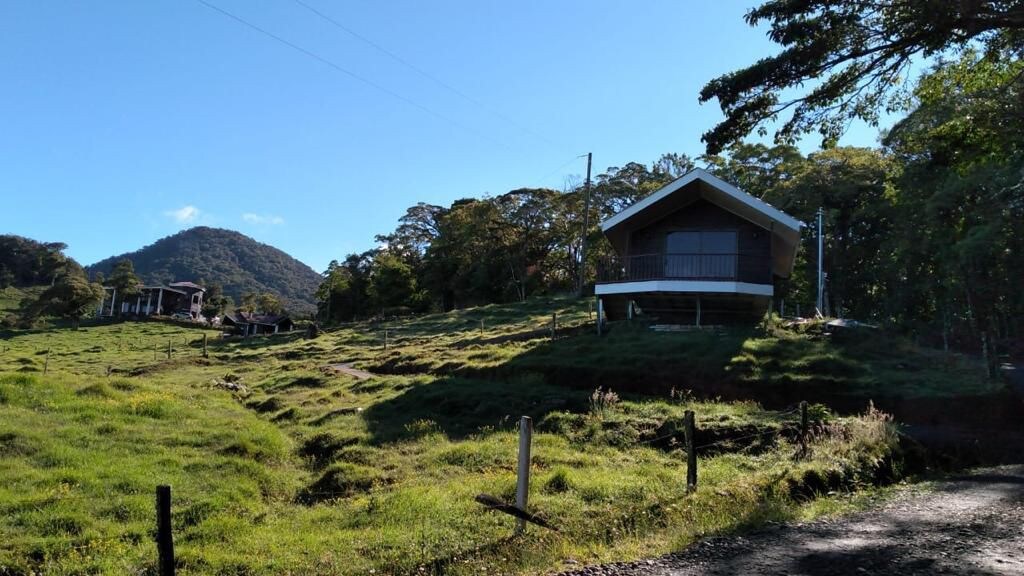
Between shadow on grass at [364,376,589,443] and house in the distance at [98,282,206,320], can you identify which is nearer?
shadow on grass at [364,376,589,443]

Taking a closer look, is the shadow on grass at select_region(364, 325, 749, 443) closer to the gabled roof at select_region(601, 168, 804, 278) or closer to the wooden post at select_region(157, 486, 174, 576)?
the gabled roof at select_region(601, 168, 804, 278)

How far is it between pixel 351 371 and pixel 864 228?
1472 inches

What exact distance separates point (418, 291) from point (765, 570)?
58.9 metres

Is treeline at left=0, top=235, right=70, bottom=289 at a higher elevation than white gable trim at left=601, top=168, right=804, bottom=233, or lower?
higher

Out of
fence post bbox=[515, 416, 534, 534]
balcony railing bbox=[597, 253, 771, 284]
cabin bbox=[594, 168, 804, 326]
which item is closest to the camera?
fence post bbox=[515, 416, 534, 534]

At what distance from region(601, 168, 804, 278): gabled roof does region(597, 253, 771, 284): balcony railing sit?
3.57 ft

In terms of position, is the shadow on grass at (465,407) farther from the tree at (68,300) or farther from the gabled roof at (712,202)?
the tree at (68,300)

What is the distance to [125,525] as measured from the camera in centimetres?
796

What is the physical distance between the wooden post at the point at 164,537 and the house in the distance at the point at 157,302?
277 feet

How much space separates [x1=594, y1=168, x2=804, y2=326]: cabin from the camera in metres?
21.2

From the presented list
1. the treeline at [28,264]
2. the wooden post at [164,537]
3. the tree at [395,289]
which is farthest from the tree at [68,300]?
the wooden post at [164,537]

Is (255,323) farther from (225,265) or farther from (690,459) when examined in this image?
(225,265)

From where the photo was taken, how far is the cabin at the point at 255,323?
71875 mm

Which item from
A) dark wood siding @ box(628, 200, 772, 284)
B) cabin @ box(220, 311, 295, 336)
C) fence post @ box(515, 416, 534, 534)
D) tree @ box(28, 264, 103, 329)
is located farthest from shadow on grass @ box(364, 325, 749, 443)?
tree @ box(28, 264, 103, 329)
